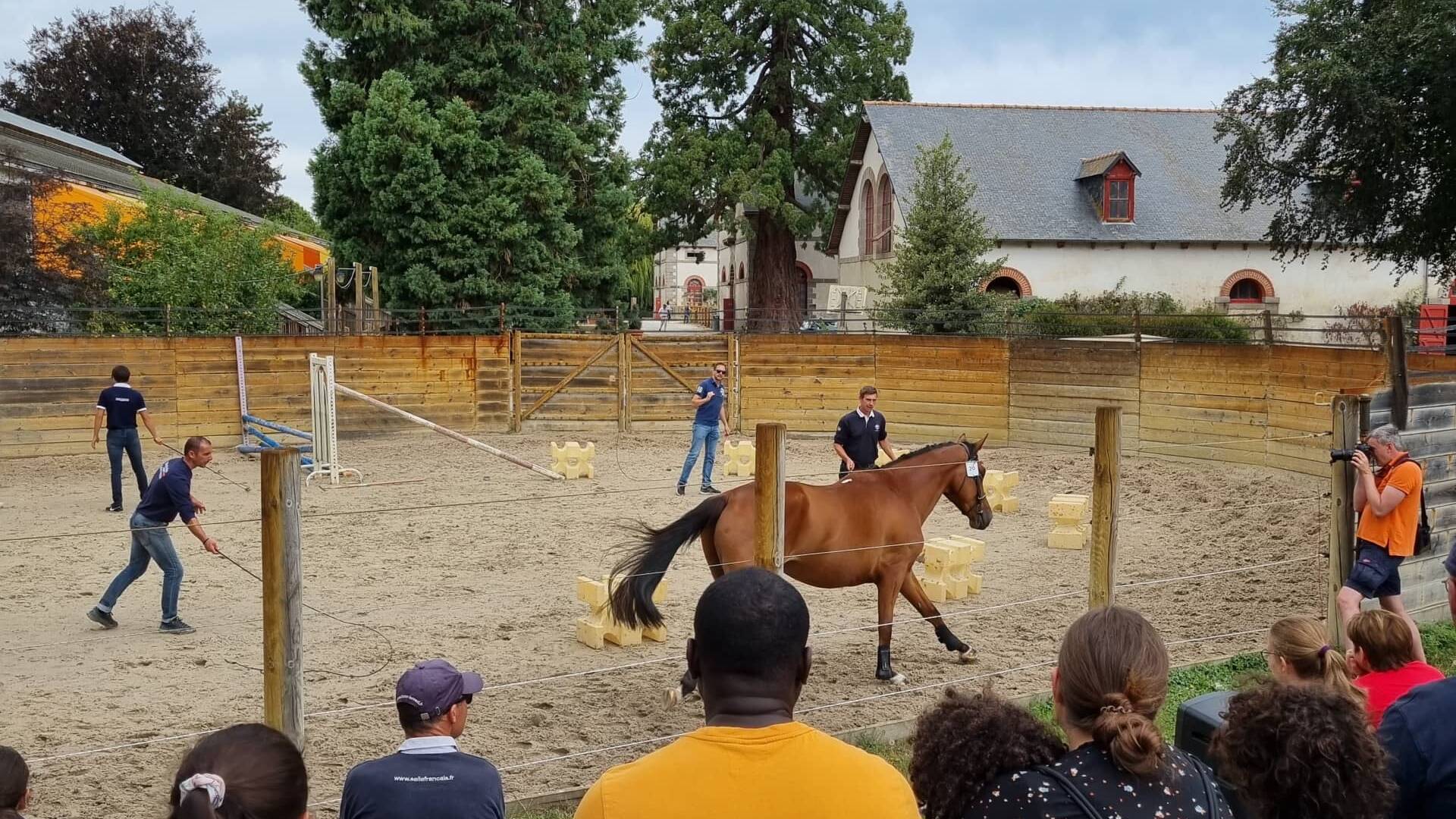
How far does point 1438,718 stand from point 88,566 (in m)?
10.9

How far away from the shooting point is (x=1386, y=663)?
12.0ft

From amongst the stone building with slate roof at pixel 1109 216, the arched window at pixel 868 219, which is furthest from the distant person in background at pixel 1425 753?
the arched window at pixel 868 219

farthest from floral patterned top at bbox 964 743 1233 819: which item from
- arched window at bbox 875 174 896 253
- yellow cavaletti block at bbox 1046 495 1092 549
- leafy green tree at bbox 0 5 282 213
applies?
leafy green tree at bbox 0 5 282 213

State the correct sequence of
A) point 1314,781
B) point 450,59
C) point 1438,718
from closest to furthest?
point 1314,781
point 1438,718
point 450,59

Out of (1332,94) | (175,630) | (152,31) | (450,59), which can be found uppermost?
(152,31)

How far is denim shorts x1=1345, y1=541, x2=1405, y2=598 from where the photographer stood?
7043 millimetres

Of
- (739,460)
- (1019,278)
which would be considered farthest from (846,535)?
(1019,278)

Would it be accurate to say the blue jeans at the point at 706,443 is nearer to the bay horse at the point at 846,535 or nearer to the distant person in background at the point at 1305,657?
the bay horse at the point at 846,535

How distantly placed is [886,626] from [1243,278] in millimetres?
30286

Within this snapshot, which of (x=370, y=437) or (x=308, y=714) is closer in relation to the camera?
(x=308, y=714)

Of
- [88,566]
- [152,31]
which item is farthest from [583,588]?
[152,31]

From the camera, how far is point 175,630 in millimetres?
8461

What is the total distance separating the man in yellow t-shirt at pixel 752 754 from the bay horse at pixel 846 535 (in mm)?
4718

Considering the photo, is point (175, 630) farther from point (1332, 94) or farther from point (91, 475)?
point (1332, 94)
